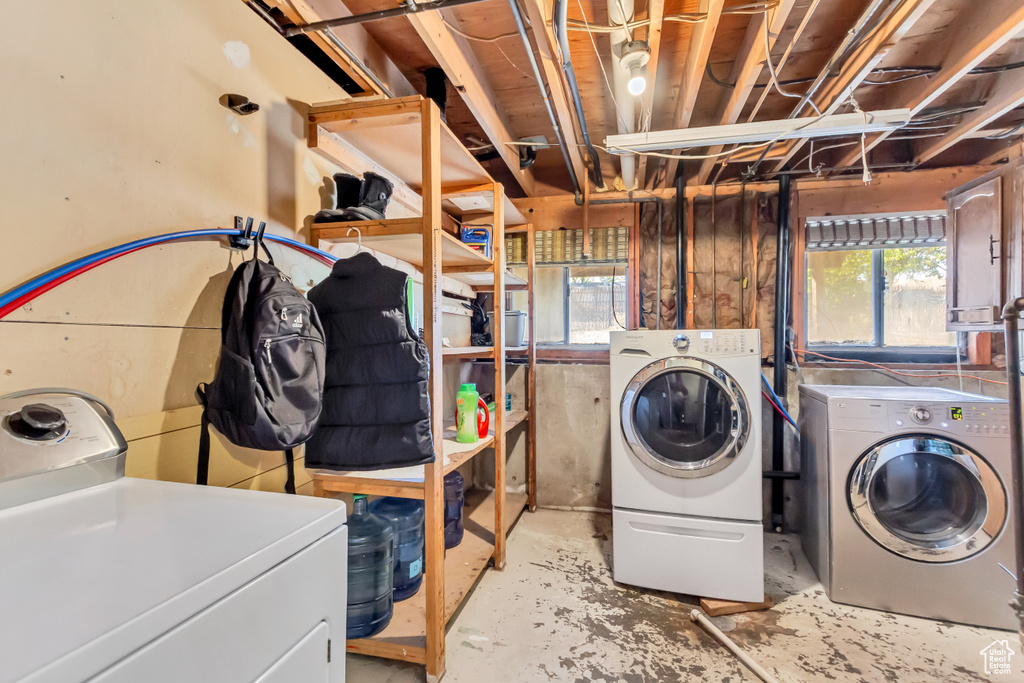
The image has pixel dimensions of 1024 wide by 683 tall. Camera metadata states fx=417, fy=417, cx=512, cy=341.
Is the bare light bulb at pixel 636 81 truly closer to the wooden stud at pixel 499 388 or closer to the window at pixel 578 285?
Answer: the wooden stud at pixel 499 388

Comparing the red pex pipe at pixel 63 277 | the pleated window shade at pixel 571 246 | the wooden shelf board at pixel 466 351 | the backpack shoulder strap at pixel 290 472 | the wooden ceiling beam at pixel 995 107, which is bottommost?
the backpack shoulder strap at pixel 290 472

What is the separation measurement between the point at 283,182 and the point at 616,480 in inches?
73.9

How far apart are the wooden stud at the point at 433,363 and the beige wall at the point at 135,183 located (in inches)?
19.0

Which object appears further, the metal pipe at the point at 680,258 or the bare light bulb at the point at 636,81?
the metal pipe at the point at 680,258

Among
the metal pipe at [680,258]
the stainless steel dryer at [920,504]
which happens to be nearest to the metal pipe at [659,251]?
the metal pipe at [680,258]

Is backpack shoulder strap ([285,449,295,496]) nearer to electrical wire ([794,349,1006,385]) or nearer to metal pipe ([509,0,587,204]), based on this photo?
metal pipe ([509,0,587,204])

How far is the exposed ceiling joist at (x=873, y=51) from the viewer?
52.2 inches

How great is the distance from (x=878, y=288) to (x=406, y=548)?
3.20 m

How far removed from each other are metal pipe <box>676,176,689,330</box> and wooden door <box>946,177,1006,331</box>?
130 centimetres

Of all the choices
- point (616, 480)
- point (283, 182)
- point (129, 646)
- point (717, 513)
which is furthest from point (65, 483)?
point (717, 513)

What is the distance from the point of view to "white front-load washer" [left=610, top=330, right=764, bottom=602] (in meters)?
1.88

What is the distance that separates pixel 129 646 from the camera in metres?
0.39

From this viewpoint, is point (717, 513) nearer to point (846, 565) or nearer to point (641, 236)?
point (846, 565)

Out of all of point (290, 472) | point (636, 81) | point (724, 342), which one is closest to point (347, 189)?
point (290, 472)
